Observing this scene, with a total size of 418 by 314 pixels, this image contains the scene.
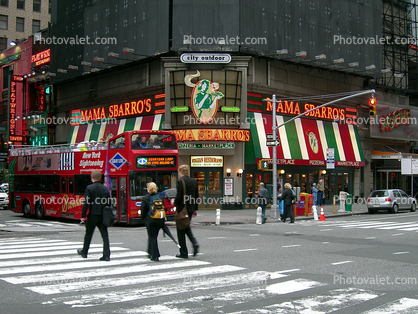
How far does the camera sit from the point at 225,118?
30.9 meters

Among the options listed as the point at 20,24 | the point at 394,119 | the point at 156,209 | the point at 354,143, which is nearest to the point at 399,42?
the point at 394,119

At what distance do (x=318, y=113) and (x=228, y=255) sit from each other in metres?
27.3

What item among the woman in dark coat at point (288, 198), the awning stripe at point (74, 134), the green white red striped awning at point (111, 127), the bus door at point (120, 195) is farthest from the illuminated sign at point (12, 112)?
the woman in dark coat at point (288, 198)

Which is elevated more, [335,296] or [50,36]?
[50,36]

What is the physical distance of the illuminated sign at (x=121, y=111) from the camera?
32513mm

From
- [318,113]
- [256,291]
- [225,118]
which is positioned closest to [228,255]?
[256,291]

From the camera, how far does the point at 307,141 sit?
116 feet

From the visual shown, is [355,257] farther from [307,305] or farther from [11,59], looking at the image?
[11,59]

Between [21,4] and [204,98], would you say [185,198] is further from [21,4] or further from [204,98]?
[21,4]

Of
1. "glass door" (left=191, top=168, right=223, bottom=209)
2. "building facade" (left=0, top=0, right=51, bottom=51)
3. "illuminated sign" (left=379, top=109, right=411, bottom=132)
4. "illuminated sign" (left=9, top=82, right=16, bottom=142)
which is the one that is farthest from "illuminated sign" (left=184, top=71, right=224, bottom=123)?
"building facade" (left=0, top=0, right=51, bottom=51)

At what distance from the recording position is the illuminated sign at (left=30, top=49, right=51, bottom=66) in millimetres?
44312

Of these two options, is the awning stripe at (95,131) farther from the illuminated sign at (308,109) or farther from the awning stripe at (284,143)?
the awning stripe at (284,143)

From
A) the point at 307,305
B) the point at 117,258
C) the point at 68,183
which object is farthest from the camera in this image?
the point at 68,183

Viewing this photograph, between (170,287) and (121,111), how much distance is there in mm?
28816
